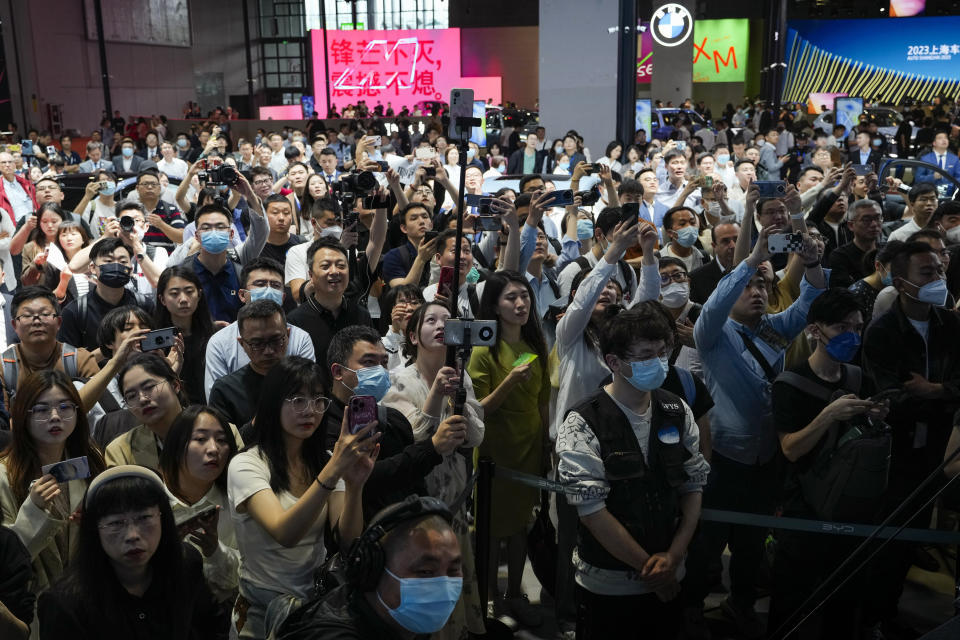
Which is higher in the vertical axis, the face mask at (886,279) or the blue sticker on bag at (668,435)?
the face mask at (886,279)

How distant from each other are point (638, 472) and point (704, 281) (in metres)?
2.61

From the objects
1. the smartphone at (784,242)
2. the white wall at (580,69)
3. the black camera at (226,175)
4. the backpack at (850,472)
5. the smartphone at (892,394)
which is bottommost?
the backpack at (850,472)

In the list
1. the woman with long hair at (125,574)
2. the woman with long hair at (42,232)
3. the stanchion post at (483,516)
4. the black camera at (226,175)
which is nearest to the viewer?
the woman with long hair at (125,574)

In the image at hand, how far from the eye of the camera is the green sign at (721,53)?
33.7 metres

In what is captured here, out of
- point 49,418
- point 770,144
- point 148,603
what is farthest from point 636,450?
point 770,144

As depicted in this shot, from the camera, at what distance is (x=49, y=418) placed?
3.26 metres

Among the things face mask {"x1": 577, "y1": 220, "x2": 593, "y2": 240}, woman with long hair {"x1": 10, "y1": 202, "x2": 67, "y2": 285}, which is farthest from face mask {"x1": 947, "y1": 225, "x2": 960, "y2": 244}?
woman with long hair {"x1": 10, "y1": 202, "x2": 67, "y2": 285}

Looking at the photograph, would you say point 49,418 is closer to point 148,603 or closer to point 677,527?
point 148,603

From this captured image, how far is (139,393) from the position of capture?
11.5ft

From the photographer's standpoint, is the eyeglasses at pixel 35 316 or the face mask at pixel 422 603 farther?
the eyeglasses at pixel 35 316

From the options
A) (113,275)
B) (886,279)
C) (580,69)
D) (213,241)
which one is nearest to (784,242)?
(886,279)

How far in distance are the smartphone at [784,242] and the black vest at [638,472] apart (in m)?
1.45

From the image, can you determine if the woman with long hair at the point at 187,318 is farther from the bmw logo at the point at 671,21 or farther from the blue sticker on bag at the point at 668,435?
the bmw logo at the point at 671,21

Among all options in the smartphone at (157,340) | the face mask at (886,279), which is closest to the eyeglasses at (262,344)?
the smartphone at (157,340)
